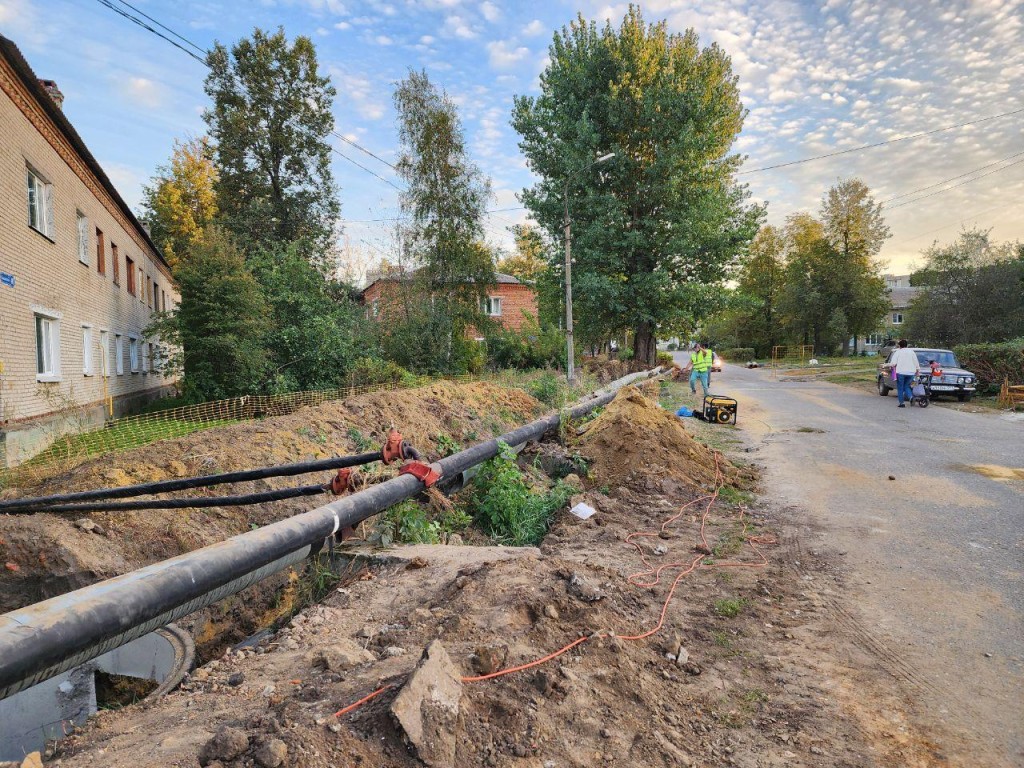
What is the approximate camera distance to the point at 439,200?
90.7 feet

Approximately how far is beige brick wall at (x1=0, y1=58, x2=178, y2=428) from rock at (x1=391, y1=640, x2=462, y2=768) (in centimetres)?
1328

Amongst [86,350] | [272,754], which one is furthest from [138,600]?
[86,350]

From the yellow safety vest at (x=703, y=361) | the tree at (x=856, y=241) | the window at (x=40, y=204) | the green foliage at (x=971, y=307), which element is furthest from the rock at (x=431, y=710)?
the tree at (x=856, y=241)

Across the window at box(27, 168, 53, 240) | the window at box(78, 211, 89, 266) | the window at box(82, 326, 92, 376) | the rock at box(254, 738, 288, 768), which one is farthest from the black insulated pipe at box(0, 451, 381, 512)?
the window at box(78, 211, 89, 266)

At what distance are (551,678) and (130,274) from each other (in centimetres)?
2797

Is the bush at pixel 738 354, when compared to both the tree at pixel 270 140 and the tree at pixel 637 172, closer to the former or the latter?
the tree at pixel 637 172

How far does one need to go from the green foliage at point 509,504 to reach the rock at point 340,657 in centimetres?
320

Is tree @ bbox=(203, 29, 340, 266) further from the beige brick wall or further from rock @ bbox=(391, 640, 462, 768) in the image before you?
rock @ bbox=(391, 640, 462, 768)

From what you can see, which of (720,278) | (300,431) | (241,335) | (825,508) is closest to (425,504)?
(300,431)

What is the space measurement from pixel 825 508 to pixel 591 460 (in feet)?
9.87

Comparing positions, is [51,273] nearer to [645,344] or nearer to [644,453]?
[644,453]

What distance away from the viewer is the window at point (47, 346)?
47.1ft

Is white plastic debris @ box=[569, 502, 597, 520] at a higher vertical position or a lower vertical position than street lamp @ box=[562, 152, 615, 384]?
lower

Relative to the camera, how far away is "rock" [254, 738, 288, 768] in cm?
194
